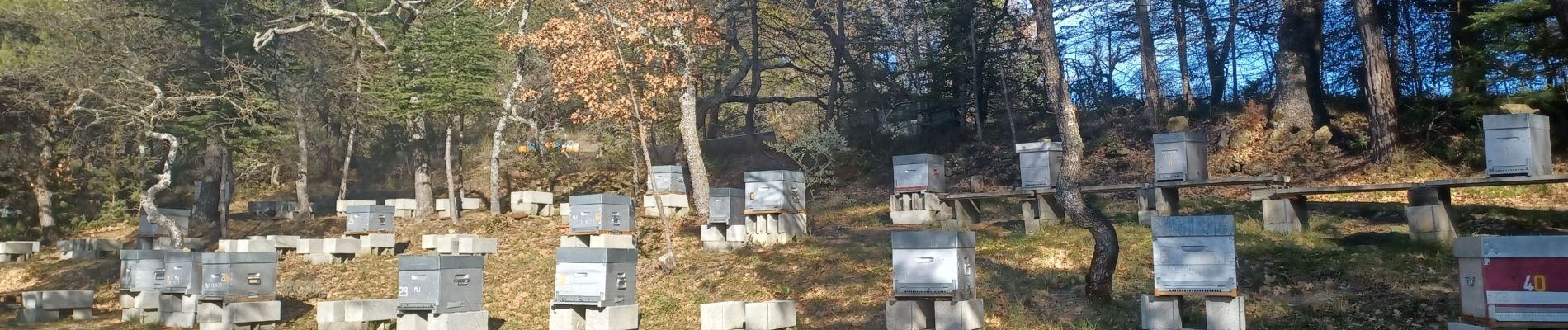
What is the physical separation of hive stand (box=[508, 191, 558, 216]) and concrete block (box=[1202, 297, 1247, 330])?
21.2m

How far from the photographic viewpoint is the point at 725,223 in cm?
2112

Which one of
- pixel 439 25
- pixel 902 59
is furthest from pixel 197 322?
pixel 902 59

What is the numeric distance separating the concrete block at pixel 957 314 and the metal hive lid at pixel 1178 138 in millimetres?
7361

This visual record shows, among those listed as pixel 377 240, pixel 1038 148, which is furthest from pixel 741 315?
pixel 377 240

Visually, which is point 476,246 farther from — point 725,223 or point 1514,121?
point 1514,121

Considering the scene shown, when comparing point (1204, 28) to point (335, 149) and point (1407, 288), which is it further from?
point (335, 149)

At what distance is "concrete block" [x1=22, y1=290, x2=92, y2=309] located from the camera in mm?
20906

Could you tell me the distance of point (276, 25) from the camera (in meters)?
32.0

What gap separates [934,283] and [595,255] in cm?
484

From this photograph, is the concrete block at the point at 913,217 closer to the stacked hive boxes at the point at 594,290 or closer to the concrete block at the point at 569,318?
the stacked hive boxes at the point at 594,290

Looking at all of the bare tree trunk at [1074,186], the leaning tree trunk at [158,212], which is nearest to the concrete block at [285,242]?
the leaning tree trunk at [158,212]

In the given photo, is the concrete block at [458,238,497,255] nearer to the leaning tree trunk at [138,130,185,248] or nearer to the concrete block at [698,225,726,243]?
the concrete block at [698,225,726,243]

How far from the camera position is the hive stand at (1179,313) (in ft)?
37.8

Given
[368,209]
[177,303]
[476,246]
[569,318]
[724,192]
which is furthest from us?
[368,209]
